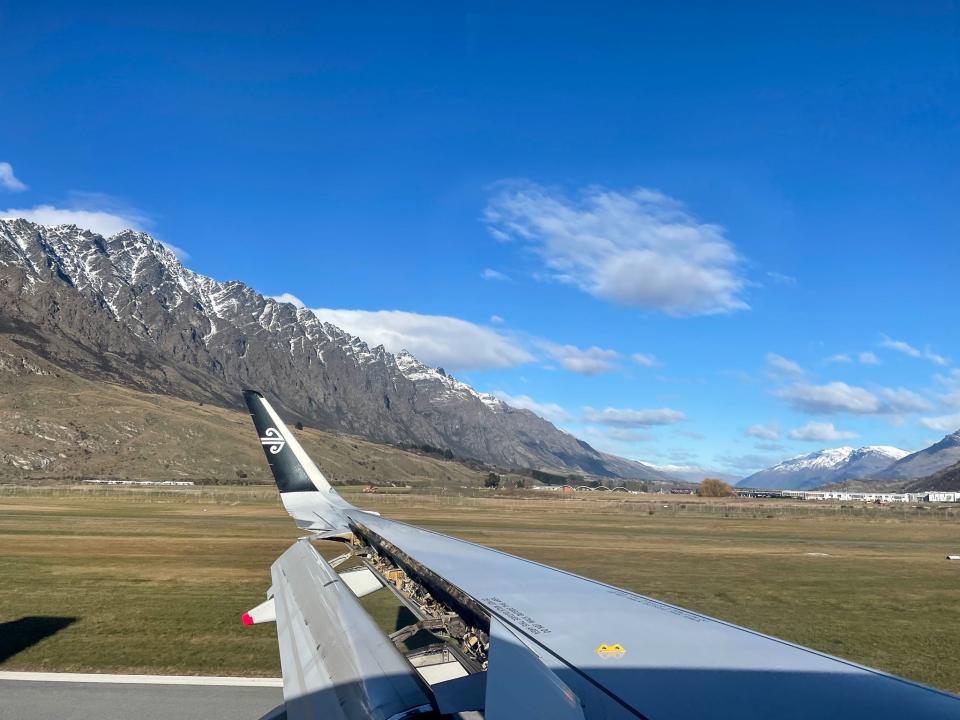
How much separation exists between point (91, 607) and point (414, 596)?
13204mm

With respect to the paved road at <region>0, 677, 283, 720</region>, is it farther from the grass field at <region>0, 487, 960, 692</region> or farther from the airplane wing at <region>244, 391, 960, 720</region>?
the airplane wing at <region>244, 391, 960, 720</region>

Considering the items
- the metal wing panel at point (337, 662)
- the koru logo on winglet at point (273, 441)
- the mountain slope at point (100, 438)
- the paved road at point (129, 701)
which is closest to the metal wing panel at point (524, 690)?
the metal wing panel at point (337, 662)

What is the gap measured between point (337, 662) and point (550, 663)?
47.2 inches

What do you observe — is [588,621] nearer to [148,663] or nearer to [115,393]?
[148,663]

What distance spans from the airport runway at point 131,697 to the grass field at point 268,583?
25.7 inches

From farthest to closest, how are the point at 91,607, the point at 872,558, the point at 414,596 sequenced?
1. the point at 872,558
2. the point at 91,607
3. the point at 414,596

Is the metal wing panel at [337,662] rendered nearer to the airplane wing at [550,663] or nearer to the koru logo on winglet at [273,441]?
the airplane wing at [550,663]

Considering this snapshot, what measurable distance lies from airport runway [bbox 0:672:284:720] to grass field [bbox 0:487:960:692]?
2.14 ft

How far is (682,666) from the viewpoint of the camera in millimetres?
3701

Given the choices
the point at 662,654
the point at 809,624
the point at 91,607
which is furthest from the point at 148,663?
the point at 809,624

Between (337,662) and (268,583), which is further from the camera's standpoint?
(268,583)

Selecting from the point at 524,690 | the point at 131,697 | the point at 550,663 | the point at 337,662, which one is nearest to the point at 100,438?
the point at 131,697

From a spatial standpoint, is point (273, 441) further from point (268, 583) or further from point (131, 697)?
point (268, 583)

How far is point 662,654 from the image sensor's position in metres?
3.91
